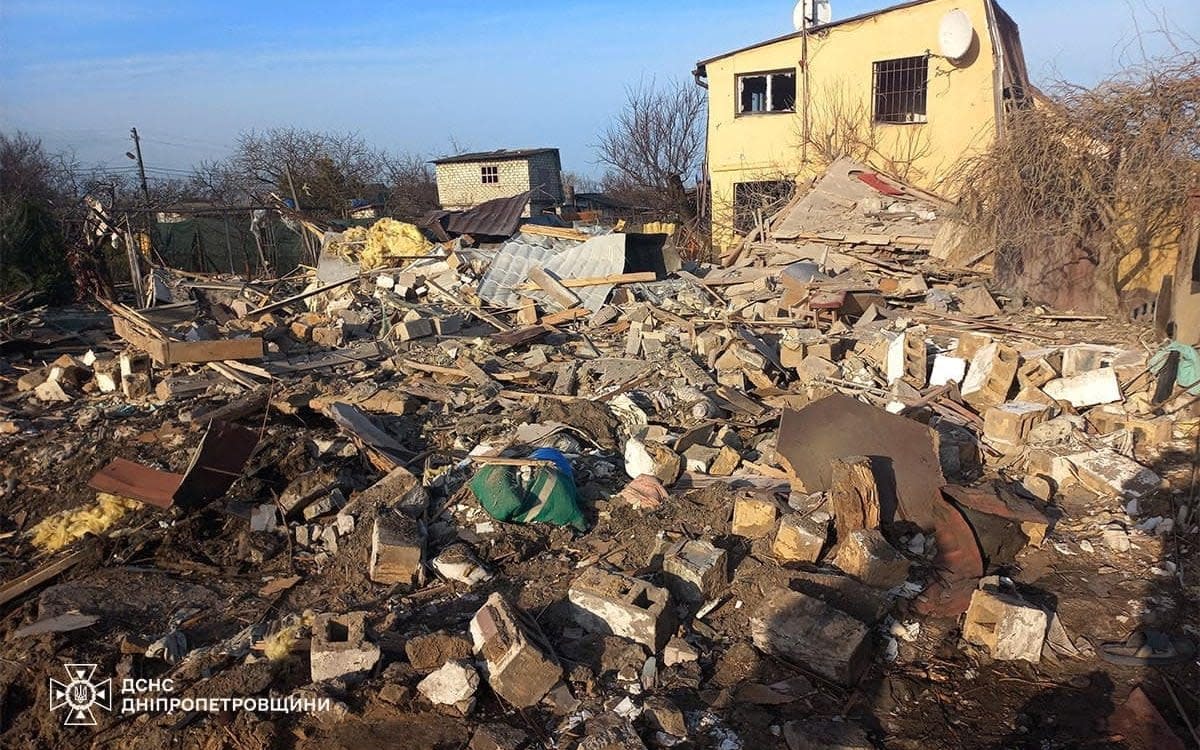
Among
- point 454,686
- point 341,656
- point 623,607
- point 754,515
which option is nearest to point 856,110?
point 754,515

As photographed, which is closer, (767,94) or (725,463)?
(725,463)

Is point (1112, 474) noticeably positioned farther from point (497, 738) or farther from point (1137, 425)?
point (497, 738)

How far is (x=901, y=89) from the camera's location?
1708cm

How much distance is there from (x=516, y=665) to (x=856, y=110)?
17419mm

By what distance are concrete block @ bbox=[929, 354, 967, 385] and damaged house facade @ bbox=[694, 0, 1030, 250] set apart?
7.72m

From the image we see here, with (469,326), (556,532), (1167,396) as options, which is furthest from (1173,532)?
(469,326)

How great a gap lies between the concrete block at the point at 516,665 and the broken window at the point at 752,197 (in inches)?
593

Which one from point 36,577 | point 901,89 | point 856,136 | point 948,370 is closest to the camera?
point 36,577

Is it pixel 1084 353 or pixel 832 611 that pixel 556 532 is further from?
pixel 1084 353

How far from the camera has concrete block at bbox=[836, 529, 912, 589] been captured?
14.1 ft

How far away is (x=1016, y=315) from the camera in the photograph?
1039cm

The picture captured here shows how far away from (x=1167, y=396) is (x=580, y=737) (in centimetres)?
636

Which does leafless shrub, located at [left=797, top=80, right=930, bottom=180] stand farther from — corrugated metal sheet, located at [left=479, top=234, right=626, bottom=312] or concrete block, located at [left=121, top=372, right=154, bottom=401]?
concrete block, located at [left=121, top=372, right=154, bottom=401]

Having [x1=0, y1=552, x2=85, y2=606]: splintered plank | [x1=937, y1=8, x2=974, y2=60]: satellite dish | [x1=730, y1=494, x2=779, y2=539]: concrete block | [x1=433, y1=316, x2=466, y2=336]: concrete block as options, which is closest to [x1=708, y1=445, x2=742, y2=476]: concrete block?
[x1=730, y1=494, x2=779, y2=539]: concrete block
